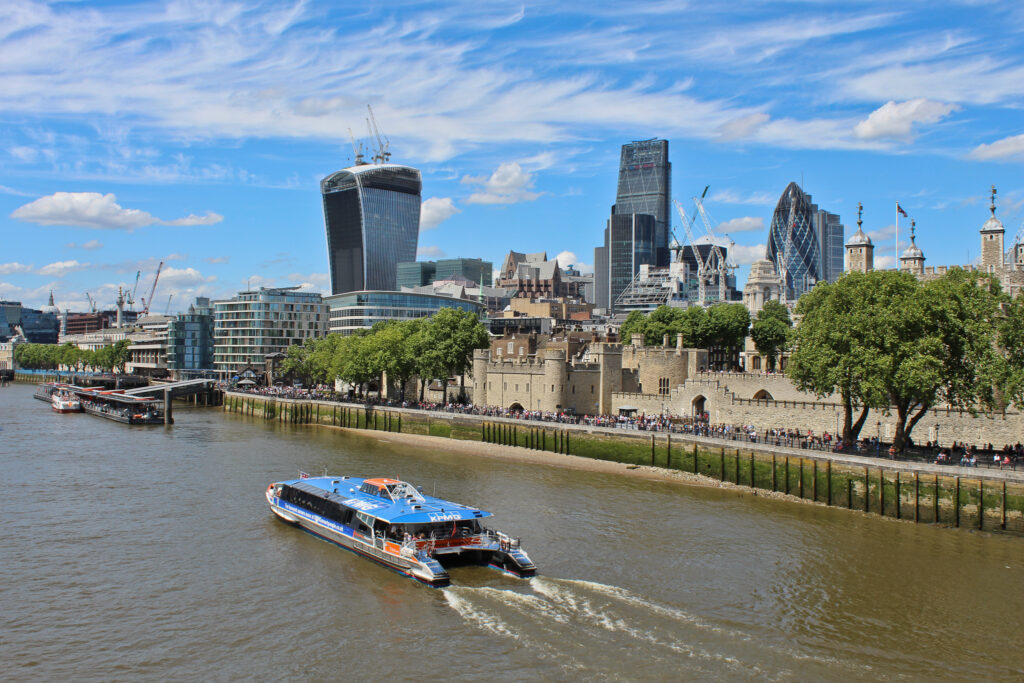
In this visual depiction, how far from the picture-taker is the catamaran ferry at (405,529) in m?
32.2

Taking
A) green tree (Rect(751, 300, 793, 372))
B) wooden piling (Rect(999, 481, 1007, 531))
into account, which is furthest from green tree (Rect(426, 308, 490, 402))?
wooden piling (Rect(999, 481, 1007, 531))

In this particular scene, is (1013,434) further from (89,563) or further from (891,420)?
(89,563)

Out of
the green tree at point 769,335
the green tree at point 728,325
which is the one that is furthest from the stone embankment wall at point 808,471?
the green tree at point 769,335

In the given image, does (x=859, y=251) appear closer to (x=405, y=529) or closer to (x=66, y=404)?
(x=405, y=529)

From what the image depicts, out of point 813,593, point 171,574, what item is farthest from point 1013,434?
point 171,574

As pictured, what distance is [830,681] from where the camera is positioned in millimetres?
22938

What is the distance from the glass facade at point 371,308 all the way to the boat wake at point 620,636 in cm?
13424

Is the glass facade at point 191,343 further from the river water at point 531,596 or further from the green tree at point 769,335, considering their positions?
the river water at point 531,596

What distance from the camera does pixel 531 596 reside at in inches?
1160

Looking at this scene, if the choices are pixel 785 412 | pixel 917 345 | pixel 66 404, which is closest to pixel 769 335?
pixel 785 412

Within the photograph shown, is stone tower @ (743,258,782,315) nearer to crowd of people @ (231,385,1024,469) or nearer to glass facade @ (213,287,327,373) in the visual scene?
glass facade @ (213,287,327,373)

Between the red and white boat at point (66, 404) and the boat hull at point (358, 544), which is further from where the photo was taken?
the red and white boat at point (66, 404)

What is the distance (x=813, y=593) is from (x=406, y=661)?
15.4 m

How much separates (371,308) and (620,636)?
143238 mm
